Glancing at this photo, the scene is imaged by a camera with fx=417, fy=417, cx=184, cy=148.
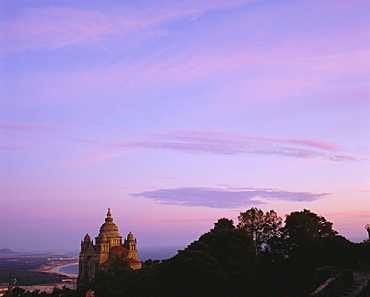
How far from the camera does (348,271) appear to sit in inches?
1018

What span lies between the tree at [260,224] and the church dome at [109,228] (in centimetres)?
4793

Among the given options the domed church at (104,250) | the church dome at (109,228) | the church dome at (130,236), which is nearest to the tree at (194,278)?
the domed church at (104,250)

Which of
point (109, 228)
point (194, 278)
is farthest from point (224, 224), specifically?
point (109, 228)

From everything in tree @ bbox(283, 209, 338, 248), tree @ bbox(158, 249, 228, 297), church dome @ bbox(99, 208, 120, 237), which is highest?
church dome @ bbox(99, 208, 120, 237)

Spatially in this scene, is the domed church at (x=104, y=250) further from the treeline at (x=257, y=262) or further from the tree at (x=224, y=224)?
the treeline at (x=257, y=262)

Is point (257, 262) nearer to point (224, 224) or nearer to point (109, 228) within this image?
point (224, 224)

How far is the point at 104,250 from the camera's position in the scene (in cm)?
8469

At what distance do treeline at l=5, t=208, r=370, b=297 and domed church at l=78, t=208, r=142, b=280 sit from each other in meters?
34.4

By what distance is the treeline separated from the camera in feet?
108

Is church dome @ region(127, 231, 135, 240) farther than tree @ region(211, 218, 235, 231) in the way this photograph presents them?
Yes

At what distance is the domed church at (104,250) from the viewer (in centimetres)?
8350

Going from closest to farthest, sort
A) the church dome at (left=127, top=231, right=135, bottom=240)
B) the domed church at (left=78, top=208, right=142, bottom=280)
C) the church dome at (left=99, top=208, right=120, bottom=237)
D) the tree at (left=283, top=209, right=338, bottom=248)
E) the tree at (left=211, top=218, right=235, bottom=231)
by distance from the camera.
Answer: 1. the tree at (left=283, top=209, right=338, bottom=248)
2. the tree at (left=211, top=218, right=235, bottom=231)
3. the domed church at (left=78, top=208, right=142, bottom=280)
4. the church dome at (left=127, top=231, right=135, bottom=240)
5. the church dome at (left=99, top=208, right=120, bottom=237)

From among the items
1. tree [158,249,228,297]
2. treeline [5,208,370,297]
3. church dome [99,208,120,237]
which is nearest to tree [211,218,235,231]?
treeline [5,208,370,297]

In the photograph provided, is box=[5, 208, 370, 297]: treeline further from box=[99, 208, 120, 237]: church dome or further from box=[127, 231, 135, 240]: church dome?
box=[99, 208, 120, 237]: church dome
